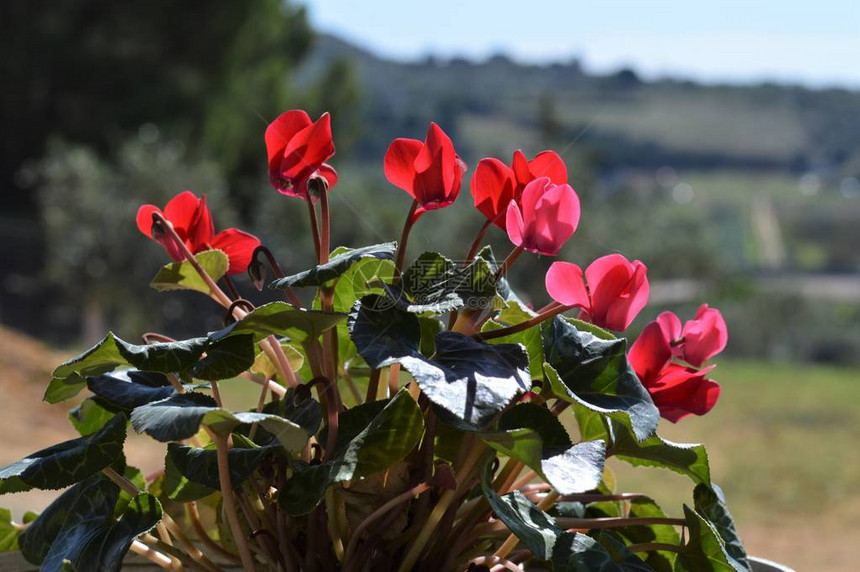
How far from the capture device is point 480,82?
31.1 meters

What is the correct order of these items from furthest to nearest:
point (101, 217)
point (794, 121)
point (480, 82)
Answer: point (794, 121), point (480, 82), point (101, 217)

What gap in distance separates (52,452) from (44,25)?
12.3 m

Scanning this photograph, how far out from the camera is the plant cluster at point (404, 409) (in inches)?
26.0

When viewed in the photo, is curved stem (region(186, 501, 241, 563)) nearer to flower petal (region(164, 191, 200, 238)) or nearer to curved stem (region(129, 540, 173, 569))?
curved stem (region(129, 540, 173, 569))

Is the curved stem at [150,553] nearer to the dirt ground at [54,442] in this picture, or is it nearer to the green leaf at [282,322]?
the green leaf at [282,322]

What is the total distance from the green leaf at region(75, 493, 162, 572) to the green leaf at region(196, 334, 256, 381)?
100mm

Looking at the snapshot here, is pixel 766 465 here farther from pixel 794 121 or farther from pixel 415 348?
pixel 794 121

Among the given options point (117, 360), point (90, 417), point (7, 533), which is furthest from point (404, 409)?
point (7, 533)

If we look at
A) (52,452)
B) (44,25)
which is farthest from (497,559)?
(44,25)

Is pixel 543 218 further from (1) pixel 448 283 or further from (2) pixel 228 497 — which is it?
(2) pixel 228 497

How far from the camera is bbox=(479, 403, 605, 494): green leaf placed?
62 cm

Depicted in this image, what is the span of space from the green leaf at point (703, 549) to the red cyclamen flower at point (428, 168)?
29cm

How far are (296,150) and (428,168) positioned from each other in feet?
0.36

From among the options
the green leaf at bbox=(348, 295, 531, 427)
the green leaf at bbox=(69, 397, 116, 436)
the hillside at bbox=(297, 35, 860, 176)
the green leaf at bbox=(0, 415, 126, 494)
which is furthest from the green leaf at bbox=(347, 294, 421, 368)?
the hillside at bbox=(297, 35, 860, 176)
